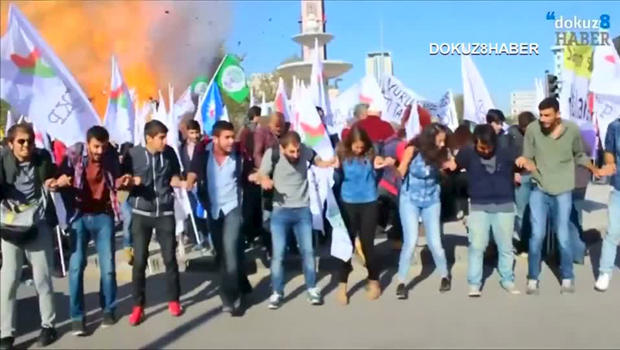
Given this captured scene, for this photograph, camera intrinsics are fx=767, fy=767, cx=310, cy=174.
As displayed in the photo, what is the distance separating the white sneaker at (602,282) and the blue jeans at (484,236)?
0.80m

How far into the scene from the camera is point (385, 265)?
27.3 feet

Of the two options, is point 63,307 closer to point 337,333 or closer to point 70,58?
point 337,333

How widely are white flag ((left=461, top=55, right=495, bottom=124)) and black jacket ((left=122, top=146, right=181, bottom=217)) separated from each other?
453cm

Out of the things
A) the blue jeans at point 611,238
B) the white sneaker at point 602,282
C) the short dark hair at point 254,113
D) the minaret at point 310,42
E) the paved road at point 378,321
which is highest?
the minaret at point 310,42

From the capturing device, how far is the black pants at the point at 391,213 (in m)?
8.48

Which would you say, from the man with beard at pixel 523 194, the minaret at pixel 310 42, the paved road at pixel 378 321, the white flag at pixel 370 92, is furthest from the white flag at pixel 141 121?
the minaret at pixel 310 42

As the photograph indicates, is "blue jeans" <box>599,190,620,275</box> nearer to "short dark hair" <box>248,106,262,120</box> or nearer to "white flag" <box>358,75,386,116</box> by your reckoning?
"white flag" <box>358,75,386,116</box>

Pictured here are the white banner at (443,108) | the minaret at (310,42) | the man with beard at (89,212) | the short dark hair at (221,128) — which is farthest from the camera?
the minaret at (310,42)

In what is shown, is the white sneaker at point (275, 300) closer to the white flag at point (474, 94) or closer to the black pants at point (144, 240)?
the black pants at point (144, 240)

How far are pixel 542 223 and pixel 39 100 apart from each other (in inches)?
173

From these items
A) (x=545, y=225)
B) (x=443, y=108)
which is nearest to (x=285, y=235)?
(x=545, y=225)

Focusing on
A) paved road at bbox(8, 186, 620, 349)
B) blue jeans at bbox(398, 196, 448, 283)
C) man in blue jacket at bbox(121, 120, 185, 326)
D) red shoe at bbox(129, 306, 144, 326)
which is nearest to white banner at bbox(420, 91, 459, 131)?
paved road at bbox(8, 186, 620, 349)

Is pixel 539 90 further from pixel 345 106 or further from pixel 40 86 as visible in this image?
pixel 40 86

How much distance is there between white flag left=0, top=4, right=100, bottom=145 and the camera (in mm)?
5590
